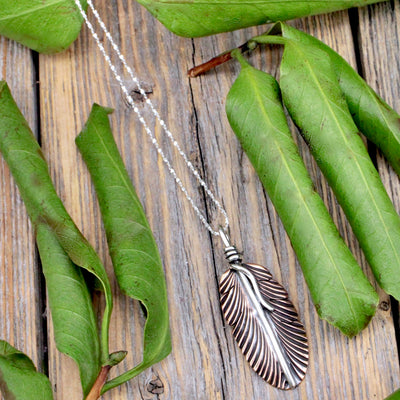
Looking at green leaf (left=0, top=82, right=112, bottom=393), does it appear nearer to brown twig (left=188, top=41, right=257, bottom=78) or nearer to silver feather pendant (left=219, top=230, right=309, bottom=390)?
silver feather pendant (left=219, top=230, right=309, bottom=390)

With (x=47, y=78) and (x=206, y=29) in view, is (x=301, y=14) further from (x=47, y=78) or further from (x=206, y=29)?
(x=47, y=78)

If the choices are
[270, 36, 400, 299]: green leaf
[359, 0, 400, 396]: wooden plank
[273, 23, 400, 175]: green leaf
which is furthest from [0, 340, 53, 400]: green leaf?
[359, 0, 400, 396]: wooden plank

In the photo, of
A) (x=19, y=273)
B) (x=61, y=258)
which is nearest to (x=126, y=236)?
(x=61, y=258)

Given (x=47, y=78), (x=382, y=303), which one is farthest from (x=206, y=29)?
(x=382, y=303)

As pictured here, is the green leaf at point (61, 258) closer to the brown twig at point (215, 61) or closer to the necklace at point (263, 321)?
the necklace at point (263, 321)

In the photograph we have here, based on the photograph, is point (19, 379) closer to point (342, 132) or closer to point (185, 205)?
point (185, 205)

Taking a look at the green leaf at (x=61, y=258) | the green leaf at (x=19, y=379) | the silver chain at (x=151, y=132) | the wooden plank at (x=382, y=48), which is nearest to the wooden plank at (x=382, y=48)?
the wooden plank at (x=382, y=48)
